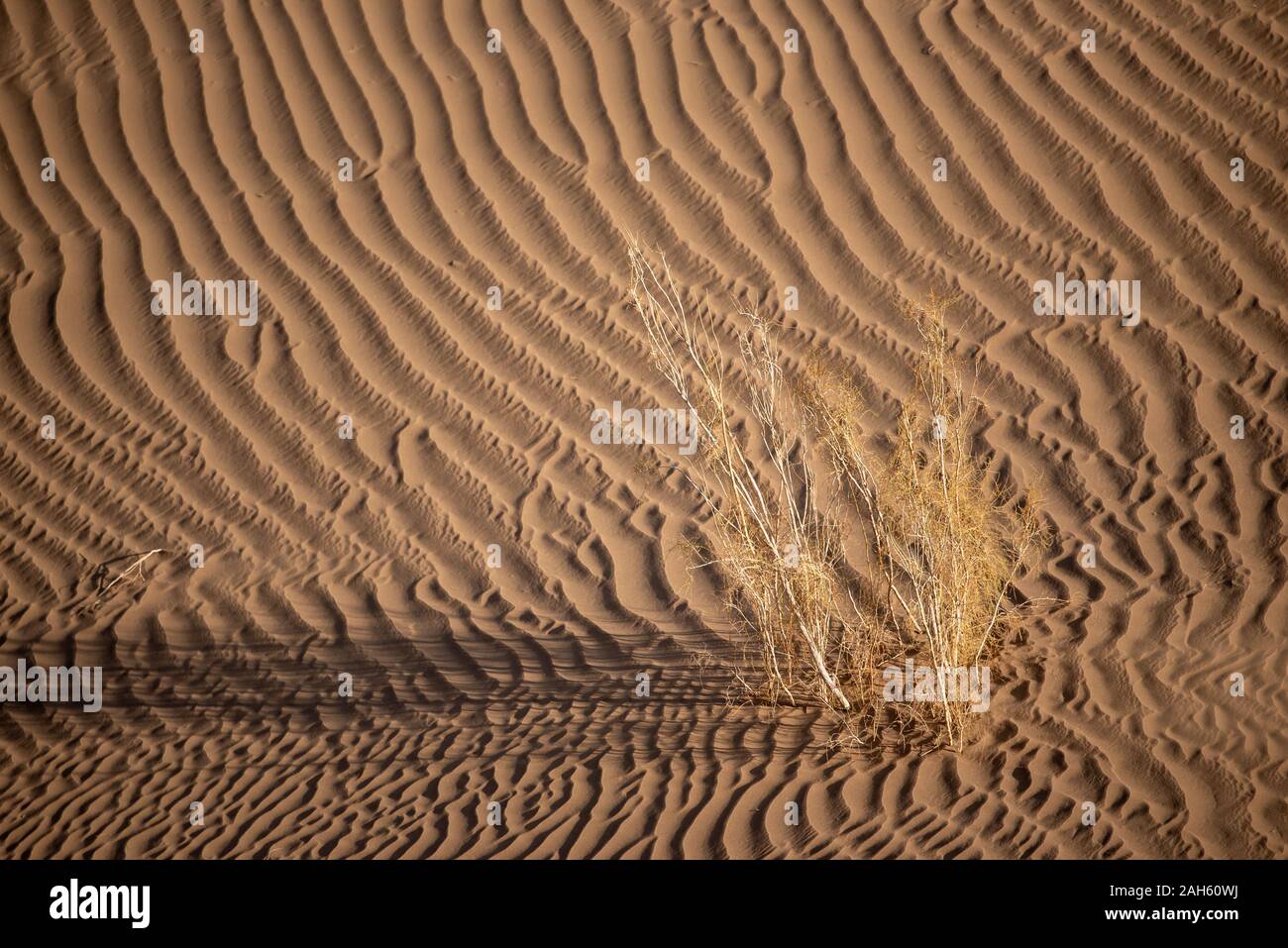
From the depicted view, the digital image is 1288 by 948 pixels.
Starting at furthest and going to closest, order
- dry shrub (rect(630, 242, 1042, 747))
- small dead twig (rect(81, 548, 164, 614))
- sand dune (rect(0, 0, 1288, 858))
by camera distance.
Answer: small dead twig (rect(81, 548, 164, 614))
dry shrub (rect(630, 242, 1042, 747))
sand dune (rect(0, 0, 1288, 858))

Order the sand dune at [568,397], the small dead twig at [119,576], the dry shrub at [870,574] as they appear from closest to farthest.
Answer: the sand dune at [568,397] → the dry shrub at [870,574] → the small dead twig at [119,576]

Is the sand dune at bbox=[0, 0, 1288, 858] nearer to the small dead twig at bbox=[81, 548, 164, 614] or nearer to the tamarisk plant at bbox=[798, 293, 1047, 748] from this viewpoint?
the small dead twig at bbox=[81, 548, 164, 614]

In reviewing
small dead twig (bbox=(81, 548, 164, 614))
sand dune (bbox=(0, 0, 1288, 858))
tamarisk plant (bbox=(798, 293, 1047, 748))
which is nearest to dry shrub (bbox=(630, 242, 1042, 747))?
tamarisk plant (bbox=(798, 293, 1047, 748))

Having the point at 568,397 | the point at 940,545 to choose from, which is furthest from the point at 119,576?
the point at 940,545

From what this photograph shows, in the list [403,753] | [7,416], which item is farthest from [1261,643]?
[7,416]

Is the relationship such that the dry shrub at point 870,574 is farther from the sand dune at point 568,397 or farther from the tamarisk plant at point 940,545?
the sand dune at point 568,397

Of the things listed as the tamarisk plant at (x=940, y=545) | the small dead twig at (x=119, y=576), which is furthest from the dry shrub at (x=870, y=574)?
the small dead twig at (x=119, y=576)

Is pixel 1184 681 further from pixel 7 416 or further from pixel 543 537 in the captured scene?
pixel 7 416

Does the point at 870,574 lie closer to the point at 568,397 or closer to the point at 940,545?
the point at 940,545
